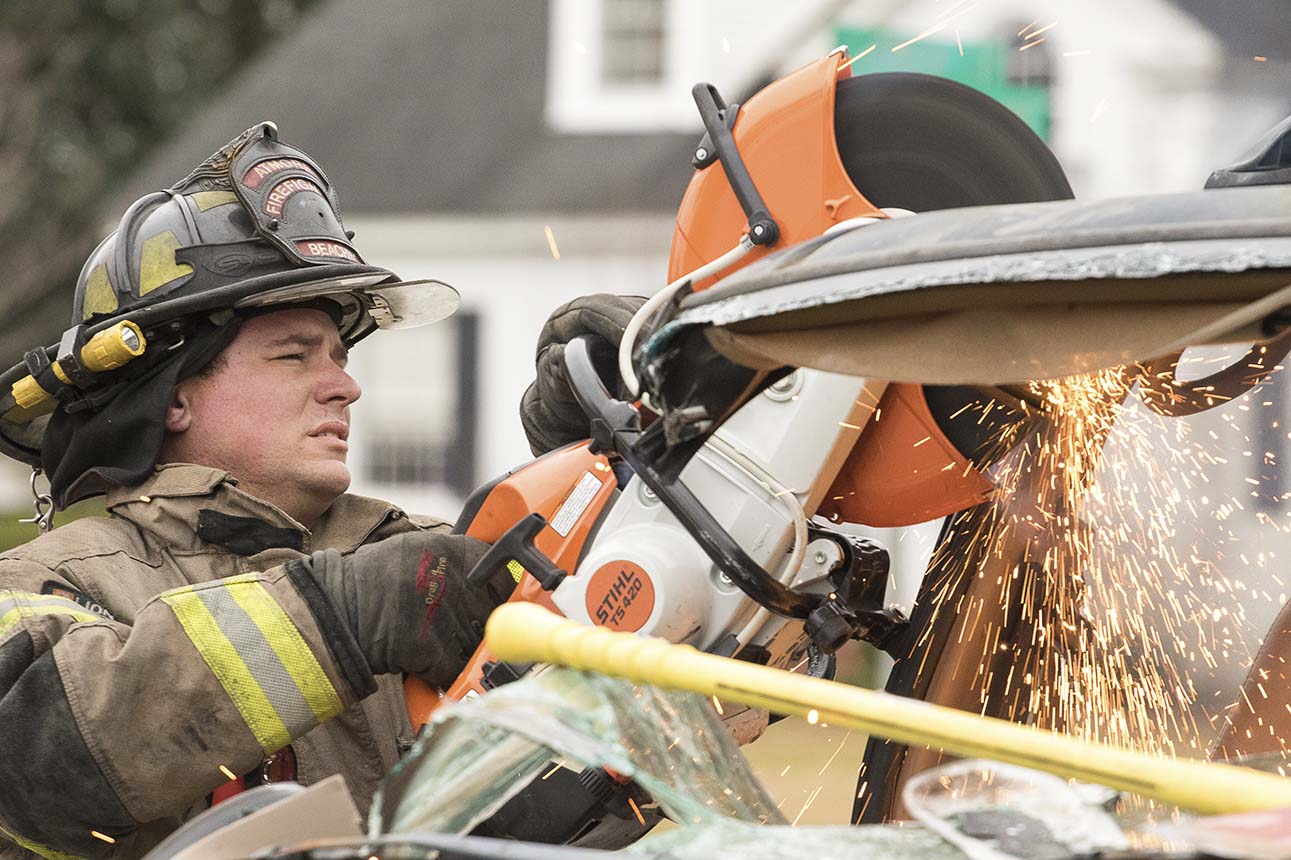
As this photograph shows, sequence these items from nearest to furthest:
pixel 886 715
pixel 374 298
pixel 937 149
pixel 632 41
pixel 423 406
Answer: pixel 886 715 < pixel 937 149 < pixel 374 298 < pixel 423 406 < pixel 632 41

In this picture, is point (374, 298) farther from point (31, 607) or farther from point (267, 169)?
point (31, 607)

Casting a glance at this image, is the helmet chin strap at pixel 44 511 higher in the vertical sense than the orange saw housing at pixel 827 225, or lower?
lower

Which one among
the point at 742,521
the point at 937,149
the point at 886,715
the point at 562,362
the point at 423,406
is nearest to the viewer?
the point at 886,715

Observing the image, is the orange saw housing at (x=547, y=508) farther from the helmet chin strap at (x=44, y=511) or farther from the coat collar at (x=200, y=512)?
the helmet chin strap at (x=44, y=511)

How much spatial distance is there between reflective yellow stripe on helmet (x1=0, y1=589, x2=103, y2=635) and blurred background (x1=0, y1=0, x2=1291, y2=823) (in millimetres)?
11122

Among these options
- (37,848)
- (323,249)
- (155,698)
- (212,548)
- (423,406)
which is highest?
(323,249)

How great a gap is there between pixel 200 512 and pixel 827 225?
1.42 metres

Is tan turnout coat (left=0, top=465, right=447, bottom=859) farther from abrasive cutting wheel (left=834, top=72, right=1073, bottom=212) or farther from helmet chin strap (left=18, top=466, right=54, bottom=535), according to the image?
abrasive cutting wheel (left=834, top=72, right=1073, bottom=212)

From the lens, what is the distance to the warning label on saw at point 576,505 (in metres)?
2.75

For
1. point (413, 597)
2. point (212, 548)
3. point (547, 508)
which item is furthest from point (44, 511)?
point (547, 508)

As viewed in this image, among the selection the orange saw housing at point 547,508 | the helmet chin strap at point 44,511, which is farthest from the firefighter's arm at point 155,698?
the helmet chin strap at point 44,511

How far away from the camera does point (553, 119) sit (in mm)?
15578

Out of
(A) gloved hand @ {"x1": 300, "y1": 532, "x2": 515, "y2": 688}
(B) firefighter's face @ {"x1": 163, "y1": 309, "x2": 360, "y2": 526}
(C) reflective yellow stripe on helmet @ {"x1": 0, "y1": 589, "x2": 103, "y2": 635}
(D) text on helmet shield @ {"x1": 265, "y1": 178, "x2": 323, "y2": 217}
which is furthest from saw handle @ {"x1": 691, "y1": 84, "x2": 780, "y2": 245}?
(C) reflective yellow stripe on helmet @ {"x1": 0, "y1": 589, "x2": 103, "y2": 635}

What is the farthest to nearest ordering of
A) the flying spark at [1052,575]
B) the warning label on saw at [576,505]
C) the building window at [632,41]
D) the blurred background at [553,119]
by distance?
the building window at [632,41], the blurred background at [553,119], the warning label on saw at [576,505], the flying spark at [1052,575]
